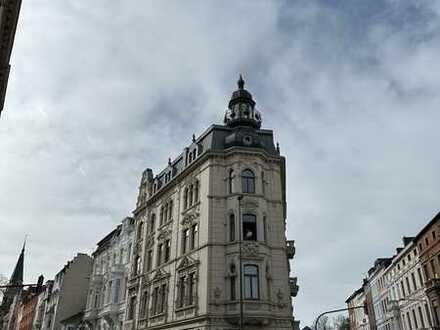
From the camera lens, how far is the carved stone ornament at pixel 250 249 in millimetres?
30297

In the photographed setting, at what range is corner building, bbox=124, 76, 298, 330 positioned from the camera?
29.3 m

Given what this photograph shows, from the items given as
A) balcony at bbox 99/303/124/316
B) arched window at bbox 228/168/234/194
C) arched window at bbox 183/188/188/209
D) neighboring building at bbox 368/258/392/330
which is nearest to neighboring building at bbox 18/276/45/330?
balcony at bbox 99/303/124/316

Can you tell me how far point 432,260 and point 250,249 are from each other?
31.5 meters

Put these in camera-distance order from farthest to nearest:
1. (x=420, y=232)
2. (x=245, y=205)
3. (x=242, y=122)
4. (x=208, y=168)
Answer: (x=420, y=232), (x=242, y=122), (x=208, y=168), (x=245, y=205)

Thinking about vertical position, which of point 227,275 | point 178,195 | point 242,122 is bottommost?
point 227,275

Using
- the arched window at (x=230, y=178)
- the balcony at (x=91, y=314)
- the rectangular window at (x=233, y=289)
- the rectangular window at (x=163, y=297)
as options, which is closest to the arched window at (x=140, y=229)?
the rectangular window at (x=163, y=297)

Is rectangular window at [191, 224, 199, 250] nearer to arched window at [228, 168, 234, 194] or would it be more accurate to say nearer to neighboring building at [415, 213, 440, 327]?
arched window at [228, 168, 234, 194]

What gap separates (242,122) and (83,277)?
43392mm

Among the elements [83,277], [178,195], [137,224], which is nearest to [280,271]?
[178,195]

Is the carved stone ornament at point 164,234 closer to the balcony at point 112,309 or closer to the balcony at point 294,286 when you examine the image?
the balcony at point 112,309

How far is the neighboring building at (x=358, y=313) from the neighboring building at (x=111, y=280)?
62.6 meters

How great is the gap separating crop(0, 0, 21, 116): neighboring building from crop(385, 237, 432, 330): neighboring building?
47.5m

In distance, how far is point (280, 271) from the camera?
30.8 m

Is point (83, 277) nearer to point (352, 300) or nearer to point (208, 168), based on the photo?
point (208, 168)
